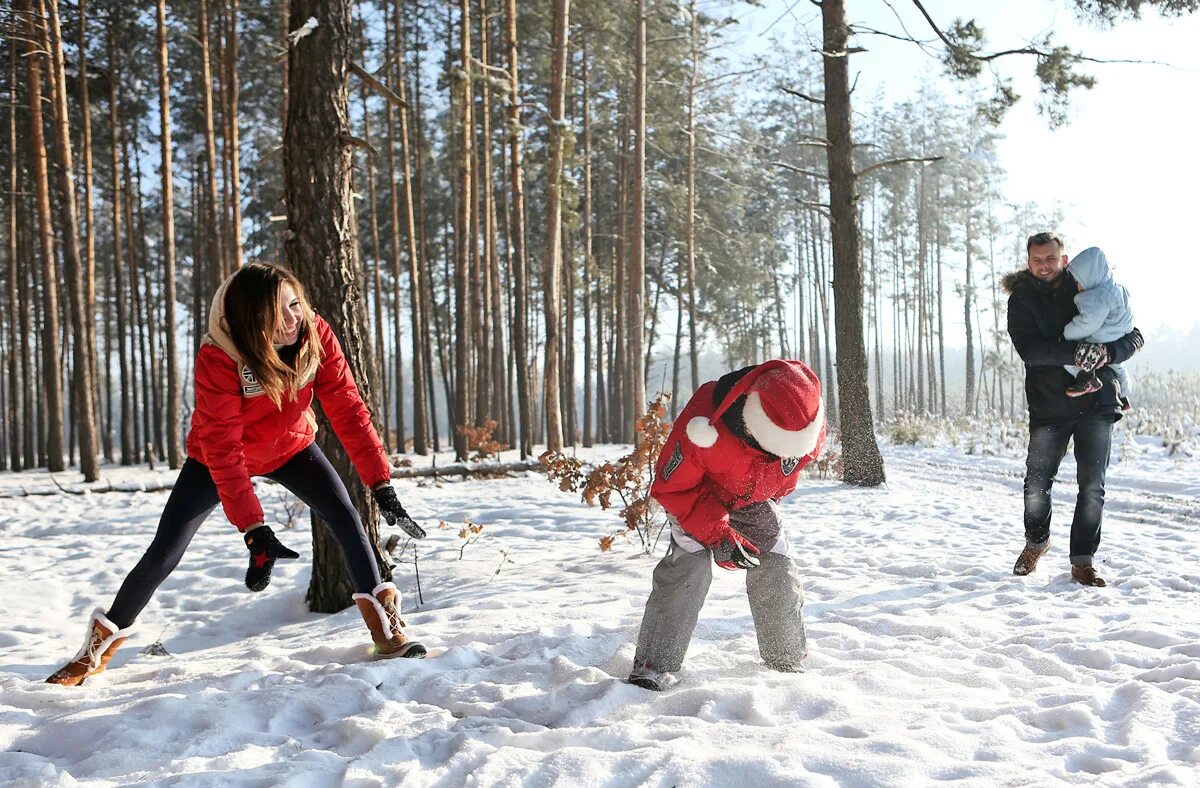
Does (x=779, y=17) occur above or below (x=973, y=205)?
below

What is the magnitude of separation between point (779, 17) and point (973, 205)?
2522 cm

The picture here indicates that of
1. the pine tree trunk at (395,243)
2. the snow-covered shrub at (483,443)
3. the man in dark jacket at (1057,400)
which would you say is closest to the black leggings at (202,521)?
the man in dark jacket at (1057,400)

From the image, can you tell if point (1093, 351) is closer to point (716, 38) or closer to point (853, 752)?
point (853, 752)

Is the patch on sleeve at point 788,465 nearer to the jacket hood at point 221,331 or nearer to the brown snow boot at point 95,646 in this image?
the jacket hood at point 221,331

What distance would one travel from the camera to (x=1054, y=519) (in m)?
7.00

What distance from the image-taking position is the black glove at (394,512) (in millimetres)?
2926

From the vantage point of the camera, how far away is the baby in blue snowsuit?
423 centimetres

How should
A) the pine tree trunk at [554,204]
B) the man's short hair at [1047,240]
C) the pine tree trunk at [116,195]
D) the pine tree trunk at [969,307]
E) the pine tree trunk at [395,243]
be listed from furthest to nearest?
the pine tree trunk at [969,307]
the pine tree trunk at [395,243]
the pine tree trunk at [116,195]
the pine tree trunk at [554,204]
the man's short hair at [1047,240]

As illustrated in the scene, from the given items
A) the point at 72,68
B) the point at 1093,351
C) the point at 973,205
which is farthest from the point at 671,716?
the point at 973,205

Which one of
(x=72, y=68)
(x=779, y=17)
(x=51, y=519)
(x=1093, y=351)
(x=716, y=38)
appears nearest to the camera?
(x=1093, y=351)

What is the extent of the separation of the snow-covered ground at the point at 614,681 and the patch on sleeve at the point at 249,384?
108 cm

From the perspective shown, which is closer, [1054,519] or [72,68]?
[1054,519]

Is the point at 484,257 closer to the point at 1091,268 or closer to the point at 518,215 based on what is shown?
the point at 518,215

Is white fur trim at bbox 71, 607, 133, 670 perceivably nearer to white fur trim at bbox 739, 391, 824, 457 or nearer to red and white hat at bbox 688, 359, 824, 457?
red and white hat at bbox 688, 359, 824, 457
